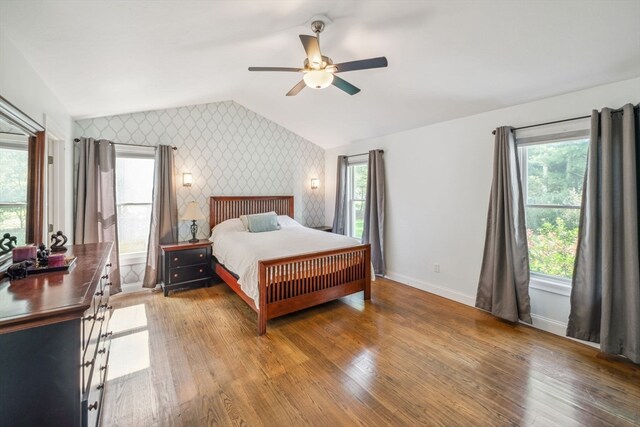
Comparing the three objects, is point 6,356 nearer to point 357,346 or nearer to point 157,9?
point 157,9

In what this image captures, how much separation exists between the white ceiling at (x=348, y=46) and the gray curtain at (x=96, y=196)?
47 centimetres

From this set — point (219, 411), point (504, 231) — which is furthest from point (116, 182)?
point (504, 231)

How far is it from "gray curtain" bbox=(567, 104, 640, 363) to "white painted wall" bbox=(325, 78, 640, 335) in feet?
0.79

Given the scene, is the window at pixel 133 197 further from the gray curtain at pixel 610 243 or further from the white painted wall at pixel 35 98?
the gray curtain at pixel 610 243

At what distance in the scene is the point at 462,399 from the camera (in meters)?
1.97

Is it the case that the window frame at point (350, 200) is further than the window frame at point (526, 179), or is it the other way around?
the window frame at point (350, 200)

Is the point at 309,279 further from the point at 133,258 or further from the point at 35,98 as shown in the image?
the point at 35,98

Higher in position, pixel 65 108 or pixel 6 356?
pixel 65 108

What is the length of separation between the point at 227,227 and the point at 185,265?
2.63ft

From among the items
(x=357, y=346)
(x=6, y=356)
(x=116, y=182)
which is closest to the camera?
(x=6, y=356)

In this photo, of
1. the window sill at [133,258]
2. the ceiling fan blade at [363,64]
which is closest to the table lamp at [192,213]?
the window sill at [133,258]

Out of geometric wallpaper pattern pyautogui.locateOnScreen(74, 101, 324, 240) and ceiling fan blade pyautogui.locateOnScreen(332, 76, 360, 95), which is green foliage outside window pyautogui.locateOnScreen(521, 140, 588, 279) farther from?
geometric wallpaper pattern pyautogui.locateOnScreen(74, 101, 324, 240)

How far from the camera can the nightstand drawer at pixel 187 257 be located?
3945mm

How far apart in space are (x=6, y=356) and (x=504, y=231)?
3880 millimetres
